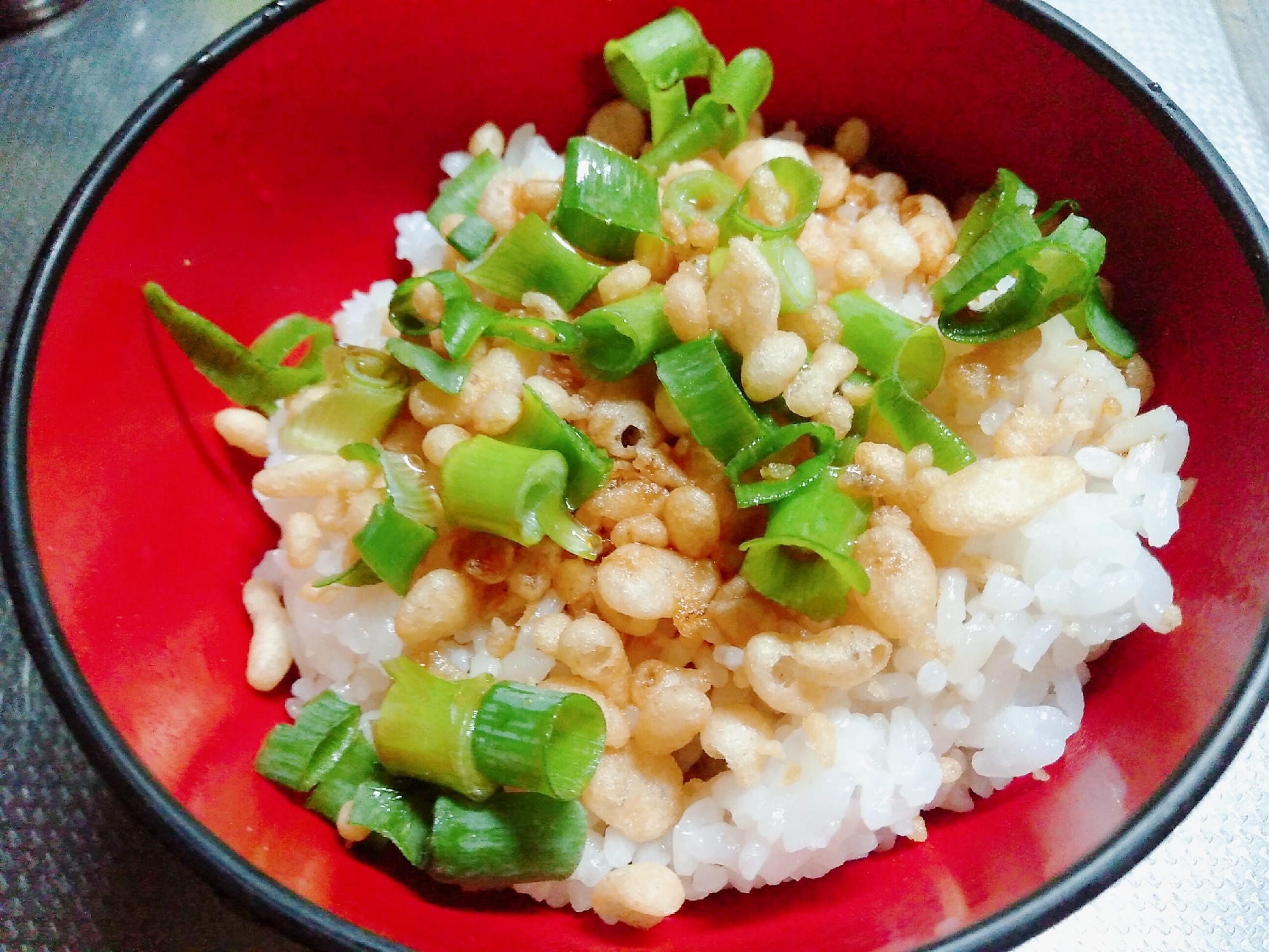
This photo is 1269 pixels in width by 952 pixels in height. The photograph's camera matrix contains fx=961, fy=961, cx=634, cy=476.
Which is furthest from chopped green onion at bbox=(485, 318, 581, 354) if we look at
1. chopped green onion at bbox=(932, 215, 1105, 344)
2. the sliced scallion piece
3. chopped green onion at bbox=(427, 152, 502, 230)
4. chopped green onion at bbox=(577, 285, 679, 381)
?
chopped green onion at bbox=(932, 215, 1105, 344)

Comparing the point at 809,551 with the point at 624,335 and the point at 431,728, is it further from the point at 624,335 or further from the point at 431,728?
the point at 431,728

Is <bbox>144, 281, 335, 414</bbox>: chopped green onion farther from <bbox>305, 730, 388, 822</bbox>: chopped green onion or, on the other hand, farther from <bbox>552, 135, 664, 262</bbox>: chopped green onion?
<bbox>305, 730, 388, 822</bbox>: chopped green onion

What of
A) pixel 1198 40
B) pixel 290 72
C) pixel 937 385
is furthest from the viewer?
pixel 1198 40

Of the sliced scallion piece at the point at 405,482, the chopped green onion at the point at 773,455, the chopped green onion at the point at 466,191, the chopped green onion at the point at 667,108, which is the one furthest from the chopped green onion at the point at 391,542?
the chopped green onion at the point at 667,108

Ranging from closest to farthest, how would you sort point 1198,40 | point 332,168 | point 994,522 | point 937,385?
point 994,522, point 937,385, point 332,168, point 1198,40

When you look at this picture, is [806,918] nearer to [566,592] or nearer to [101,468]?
[566,592]

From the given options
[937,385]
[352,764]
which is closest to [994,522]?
[937,385]

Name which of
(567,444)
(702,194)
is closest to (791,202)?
(702,194)
